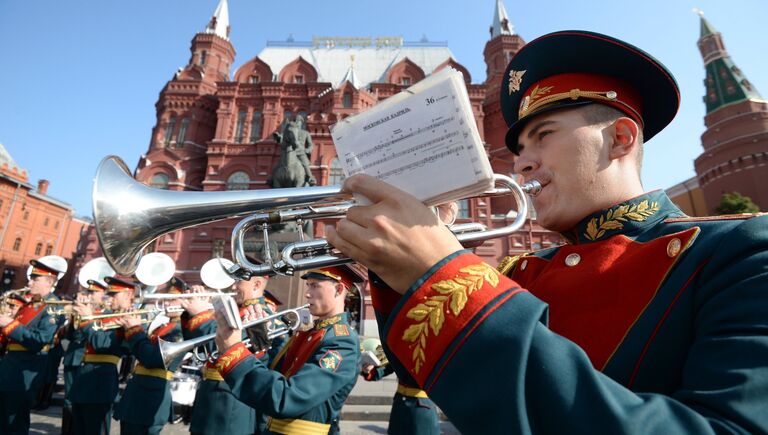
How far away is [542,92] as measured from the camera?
1.61 m

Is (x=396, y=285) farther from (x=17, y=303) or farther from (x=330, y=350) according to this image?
(x=17, y=303)

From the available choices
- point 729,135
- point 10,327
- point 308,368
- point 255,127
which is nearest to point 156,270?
point 10,327

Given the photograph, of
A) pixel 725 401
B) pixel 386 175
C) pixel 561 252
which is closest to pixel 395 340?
pixel 386 175

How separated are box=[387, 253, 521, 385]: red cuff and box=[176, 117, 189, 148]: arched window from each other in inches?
1316

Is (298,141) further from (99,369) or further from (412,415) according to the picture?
(412,415)

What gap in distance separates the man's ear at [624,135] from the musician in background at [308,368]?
272 cm

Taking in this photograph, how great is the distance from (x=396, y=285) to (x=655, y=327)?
27.9 inches

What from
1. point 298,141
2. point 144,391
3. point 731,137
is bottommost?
point 144,391

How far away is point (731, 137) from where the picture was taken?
103 ft

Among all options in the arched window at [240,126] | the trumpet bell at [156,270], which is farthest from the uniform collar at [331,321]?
the arched window at [240,126]

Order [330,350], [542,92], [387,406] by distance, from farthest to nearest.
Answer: [387,406], [330,350], [542,92]

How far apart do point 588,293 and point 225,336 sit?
284cm

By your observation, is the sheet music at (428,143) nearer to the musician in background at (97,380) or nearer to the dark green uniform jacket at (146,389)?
the dark green uniform jacket at (146,389)

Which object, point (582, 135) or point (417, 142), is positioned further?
point (582, 135)
